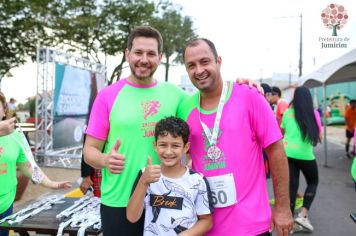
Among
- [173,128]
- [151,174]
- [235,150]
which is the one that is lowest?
[151,174]

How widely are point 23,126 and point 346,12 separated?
816 centimetres

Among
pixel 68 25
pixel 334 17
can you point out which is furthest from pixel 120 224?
pixel 68 25

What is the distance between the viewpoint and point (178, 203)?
2020mm

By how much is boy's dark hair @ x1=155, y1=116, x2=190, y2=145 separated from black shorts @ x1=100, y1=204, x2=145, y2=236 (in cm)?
50

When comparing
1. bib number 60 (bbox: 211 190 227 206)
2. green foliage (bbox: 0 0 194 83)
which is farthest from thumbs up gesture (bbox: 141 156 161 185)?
green foliage (bbox: 0 0 194 83)

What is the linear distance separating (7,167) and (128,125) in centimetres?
130

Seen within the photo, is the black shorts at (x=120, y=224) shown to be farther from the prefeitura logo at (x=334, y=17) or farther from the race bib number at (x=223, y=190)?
the prefeitura logo at (x=334, y=17)

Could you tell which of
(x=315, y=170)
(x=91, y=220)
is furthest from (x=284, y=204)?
(x=315, y=170)

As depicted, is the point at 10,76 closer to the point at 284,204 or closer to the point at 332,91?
the point at 284,204

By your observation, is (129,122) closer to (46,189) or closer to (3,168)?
(3,168)

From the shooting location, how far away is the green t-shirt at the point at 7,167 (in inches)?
113

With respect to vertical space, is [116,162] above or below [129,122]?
below

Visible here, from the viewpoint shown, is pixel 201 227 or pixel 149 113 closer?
pixel 201 227

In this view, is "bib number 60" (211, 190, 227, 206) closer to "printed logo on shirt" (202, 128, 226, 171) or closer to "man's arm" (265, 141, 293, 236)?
"printed logo on shirt" (202, 128, 226, 171)
